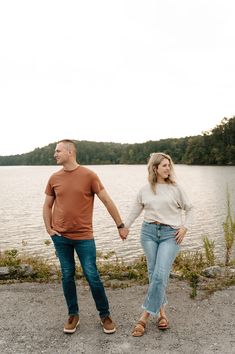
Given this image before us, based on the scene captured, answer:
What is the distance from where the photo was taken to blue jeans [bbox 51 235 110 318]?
5.08 m

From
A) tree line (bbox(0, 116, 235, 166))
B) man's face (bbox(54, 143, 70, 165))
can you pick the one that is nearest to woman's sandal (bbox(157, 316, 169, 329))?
man's face (bbox(54, 143, 70, 165))

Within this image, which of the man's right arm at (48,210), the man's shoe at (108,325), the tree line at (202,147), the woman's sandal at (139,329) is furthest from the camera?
the tree line at (202,147)

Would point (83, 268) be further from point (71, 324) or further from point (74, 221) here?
point (71, 324)

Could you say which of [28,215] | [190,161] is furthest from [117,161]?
[28,215]

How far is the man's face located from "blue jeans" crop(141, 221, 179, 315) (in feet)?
4.45

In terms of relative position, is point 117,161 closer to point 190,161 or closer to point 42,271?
point 190,161

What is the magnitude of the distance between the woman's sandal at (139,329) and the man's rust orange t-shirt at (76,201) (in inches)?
49.7

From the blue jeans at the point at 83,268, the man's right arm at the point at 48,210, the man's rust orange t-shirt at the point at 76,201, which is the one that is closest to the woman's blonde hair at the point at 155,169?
the man's rust orange t-shirt at the point at 76,201

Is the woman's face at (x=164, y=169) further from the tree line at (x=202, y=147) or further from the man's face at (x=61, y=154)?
the tree line at (x=202, y=147)

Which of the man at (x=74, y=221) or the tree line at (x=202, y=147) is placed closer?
the man at (x=74, y=221)

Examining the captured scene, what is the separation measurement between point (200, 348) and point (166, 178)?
83.0 inches

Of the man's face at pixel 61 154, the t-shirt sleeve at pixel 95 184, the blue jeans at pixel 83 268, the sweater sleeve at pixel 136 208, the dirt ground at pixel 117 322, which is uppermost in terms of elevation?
the man's face at pixel 61 154

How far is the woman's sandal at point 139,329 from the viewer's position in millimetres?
4988

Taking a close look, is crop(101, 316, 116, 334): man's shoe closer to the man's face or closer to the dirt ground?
the dirt ground
